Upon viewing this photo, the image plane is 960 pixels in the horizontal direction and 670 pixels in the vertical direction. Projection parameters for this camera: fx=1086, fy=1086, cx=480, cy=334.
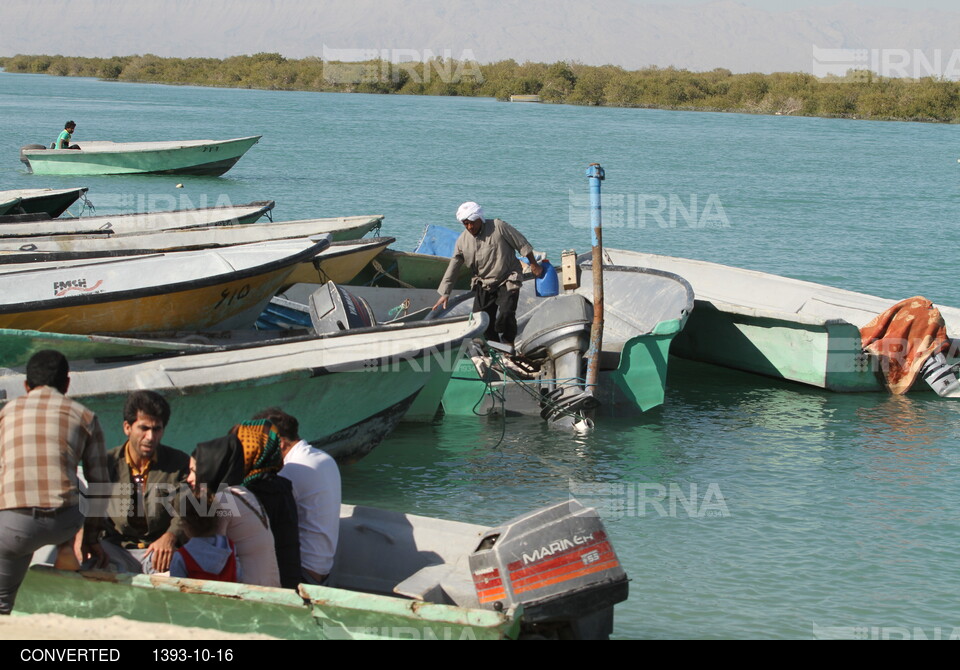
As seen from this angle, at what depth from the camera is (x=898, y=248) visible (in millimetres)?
25391

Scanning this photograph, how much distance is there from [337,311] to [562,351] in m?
2.21

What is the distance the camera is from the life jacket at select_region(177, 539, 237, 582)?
545cm

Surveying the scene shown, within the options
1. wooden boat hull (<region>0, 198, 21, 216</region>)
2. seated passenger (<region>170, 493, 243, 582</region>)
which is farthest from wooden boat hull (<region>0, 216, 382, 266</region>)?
seated passenger (<region>170, 493, 243, 582</region>)

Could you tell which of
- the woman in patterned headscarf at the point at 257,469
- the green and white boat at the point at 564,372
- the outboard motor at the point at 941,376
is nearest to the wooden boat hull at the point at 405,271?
the green and white boat at the point at 564,372

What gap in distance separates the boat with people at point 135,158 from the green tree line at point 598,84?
32.1 m

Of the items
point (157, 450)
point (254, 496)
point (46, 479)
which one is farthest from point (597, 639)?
point (46, 479)

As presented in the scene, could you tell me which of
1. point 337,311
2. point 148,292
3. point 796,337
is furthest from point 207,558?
point 796,337

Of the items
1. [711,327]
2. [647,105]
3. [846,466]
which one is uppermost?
[647,105]

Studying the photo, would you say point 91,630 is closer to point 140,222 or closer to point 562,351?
point 562,351

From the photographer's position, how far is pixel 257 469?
17.5 ft

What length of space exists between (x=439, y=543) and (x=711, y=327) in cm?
704

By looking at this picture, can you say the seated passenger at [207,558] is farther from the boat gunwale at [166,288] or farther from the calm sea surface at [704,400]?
the boat gunwale at [166,288]

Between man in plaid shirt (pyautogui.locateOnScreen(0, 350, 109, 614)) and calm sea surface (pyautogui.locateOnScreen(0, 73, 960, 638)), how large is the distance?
11.6 ft

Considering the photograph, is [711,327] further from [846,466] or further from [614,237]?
[614,237]
